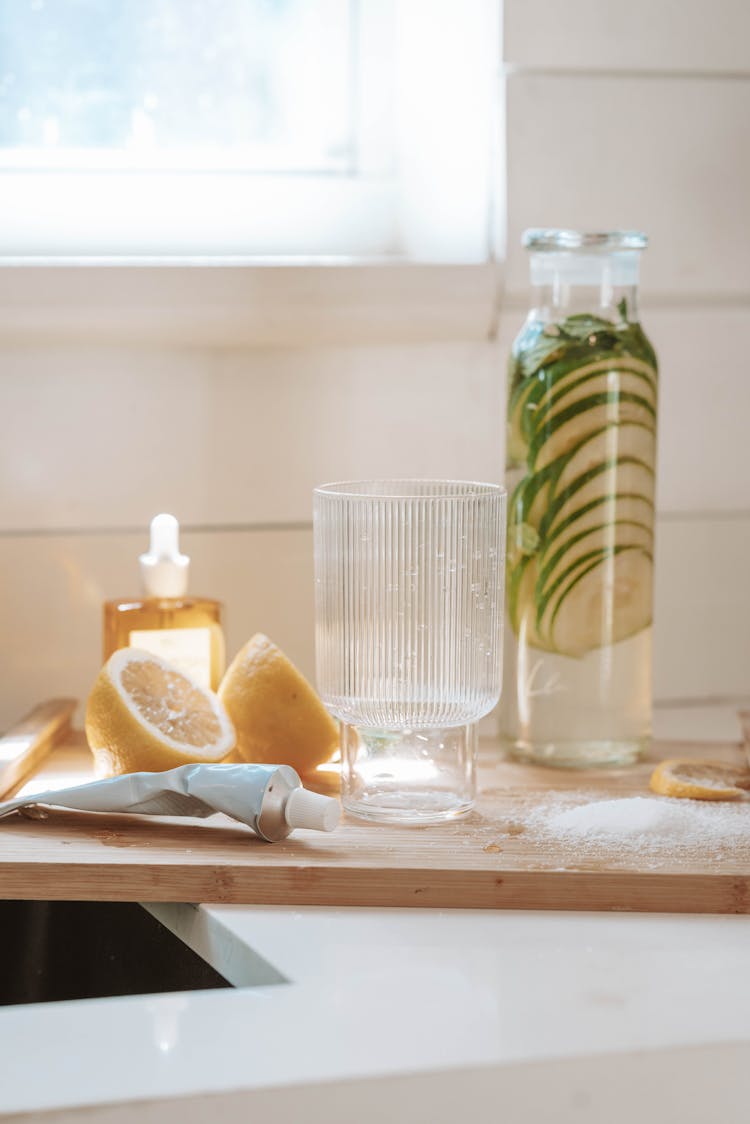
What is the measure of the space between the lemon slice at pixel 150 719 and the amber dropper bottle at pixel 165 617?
0.06 m

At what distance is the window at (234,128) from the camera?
3.36 ft

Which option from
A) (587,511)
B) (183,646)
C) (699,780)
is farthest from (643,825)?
(183,646)

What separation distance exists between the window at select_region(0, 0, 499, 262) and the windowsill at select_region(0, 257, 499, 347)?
0.24 ft

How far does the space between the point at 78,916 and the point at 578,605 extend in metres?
0.34

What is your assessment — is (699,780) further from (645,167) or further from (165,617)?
(645,167)

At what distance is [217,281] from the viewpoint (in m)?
0.90

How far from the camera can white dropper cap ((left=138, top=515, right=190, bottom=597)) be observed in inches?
32.5

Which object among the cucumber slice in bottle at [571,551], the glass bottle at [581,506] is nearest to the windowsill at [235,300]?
the glass bottle at [581,506]

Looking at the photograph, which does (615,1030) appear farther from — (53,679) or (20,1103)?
(53,679)

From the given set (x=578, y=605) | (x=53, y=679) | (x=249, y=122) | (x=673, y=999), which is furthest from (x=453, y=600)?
(x=249, y=122)

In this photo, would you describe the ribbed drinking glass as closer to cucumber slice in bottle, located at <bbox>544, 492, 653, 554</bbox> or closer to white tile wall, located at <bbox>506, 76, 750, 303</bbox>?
cucumber slice in bottle, located at <bbox>544, 492, 653, 554</bbox>

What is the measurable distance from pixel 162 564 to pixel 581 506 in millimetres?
267

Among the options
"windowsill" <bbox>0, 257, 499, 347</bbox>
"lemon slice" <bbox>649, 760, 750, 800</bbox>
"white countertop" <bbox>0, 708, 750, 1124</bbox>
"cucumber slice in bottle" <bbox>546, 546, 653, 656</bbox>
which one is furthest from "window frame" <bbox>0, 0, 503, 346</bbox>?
"white countertop" <bbox>0, 708, 750, 1124</bbox>

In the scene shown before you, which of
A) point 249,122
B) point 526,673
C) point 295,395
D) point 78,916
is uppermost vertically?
point 249,122
